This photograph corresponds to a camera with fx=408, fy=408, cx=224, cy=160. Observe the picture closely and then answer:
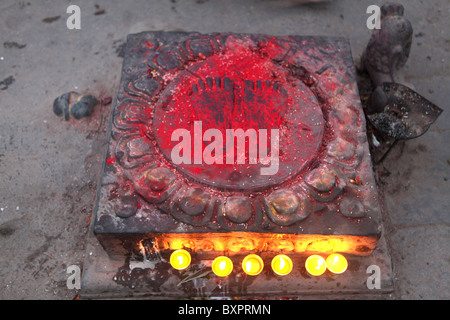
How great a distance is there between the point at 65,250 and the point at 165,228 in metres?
1.29

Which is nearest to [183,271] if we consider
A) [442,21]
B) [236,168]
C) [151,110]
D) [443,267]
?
[236,168]

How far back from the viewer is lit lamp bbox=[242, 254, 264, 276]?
3213mm

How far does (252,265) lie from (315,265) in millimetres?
522

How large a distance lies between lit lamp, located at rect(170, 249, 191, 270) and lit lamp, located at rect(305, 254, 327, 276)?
97 cm

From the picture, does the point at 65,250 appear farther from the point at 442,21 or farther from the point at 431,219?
the point at 442,21

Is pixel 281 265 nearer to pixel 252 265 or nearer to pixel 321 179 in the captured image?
pixel 252 265

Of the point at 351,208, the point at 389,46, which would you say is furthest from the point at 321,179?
the point at 389,46

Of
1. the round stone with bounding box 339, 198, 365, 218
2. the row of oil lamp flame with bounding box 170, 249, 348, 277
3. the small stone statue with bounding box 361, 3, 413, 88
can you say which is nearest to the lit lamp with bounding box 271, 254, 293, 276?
the row of oil lamp flame with bounding box 170, 249, 348, 277

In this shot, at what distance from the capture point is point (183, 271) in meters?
3.46

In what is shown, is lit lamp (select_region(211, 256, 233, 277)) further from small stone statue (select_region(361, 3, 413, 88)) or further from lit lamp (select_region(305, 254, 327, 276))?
small stone statue (select_region(361, 3, 413, 88))

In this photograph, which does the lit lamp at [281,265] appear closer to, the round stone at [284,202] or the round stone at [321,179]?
the round stone at [284,202]

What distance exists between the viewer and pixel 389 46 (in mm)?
4352
